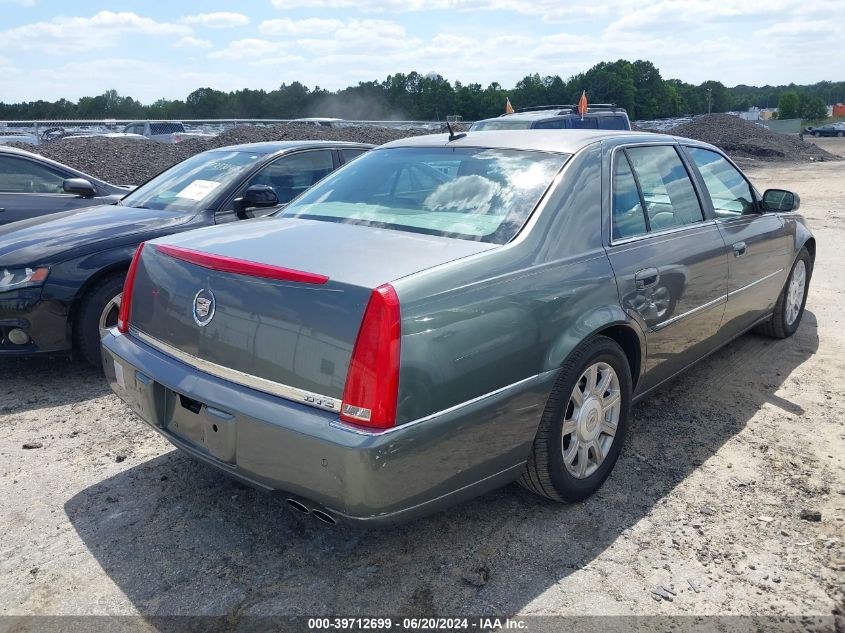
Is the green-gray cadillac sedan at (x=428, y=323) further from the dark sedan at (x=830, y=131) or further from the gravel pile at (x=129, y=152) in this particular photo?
the dark sedan at (x=830, y=131)

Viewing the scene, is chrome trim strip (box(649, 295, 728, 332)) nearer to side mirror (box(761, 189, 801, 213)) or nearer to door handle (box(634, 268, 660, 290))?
door handle (box(634, 268, 660, 290))

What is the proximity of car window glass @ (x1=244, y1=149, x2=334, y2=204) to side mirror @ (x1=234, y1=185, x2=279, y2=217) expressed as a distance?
0.36 meters

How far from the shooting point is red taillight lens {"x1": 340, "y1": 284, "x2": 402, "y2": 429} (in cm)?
Answer: 230

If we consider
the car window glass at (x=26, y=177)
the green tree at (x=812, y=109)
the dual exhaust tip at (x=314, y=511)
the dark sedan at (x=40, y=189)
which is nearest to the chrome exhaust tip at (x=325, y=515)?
the dual exhaust tip at (x=314, y=511)

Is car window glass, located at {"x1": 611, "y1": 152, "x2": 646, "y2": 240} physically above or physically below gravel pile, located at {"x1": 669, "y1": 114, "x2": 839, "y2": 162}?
below

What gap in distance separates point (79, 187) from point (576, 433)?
5257mm

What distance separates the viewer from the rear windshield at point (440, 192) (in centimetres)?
304

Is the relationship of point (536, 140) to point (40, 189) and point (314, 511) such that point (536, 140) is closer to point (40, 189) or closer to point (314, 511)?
point (314, 511)

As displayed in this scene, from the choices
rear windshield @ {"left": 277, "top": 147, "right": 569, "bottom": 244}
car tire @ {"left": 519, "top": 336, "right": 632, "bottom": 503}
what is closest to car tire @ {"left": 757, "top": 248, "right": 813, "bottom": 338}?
car tire @ {"left": 519, "top": 336, "right": 632, "bottom": 503}

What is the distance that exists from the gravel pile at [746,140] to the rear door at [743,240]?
30229 mm

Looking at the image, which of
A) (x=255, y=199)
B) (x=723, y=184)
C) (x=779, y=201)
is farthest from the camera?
(x=255, y=199)

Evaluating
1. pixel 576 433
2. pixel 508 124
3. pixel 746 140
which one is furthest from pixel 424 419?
pixel 746 140

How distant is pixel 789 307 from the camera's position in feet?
18.5

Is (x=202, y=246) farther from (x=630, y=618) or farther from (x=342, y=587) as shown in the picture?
(x=630, y=618)
